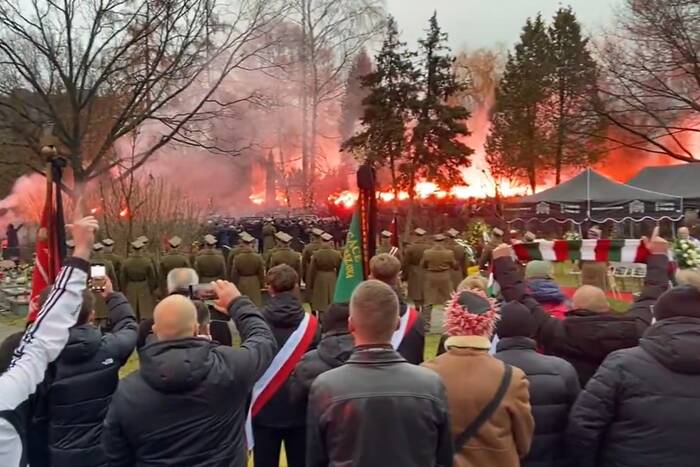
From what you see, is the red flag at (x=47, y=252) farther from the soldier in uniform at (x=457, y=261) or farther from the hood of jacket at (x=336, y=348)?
the soldier in uniform at (x=457, y=261)

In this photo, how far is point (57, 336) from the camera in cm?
282

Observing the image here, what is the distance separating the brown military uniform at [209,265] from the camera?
1193 cm

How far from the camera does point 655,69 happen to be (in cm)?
2383

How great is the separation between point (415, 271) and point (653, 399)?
940 cm

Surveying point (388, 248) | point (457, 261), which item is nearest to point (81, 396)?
point (457, 261)

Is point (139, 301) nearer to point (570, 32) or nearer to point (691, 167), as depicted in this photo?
point (691, 167)

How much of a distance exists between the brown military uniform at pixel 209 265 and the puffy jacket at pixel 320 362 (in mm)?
8148

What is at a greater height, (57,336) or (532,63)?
(532,63)

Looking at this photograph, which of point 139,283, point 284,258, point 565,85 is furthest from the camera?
point 565,85

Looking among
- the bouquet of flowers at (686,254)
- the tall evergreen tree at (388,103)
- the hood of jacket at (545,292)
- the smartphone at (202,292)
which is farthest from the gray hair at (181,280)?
the tall evergreen tree at (388,103)

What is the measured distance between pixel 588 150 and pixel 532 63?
17.2 ft

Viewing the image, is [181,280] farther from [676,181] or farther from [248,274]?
[676,181]

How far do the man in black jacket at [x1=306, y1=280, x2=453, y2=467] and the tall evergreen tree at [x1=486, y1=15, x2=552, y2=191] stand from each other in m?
34.7

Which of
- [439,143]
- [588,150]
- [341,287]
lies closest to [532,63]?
[588,150]
